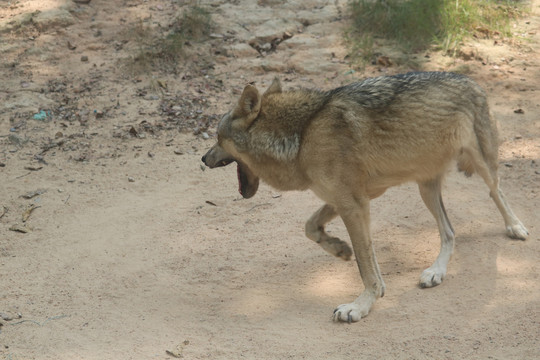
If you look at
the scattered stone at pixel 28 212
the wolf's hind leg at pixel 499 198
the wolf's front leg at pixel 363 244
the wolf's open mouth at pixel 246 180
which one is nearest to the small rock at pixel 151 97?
the scattered stone at pixel 28 212

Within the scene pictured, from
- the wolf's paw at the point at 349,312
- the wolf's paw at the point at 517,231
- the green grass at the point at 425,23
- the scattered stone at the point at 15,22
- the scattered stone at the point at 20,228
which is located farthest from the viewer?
the scattered stone at the point at 15,22

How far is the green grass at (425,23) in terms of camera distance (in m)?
10.2

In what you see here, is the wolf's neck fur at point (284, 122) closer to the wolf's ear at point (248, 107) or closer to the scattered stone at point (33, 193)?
the wolf's ear at point (248, 107)

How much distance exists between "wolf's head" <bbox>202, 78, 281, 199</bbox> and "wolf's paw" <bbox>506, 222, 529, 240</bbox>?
99.1 inches

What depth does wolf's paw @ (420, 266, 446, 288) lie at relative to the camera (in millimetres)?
5500

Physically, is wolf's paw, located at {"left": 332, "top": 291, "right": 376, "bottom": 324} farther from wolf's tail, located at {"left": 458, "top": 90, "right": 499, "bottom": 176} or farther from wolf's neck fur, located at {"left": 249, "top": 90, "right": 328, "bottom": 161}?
wolf's tail, located at {"left": 458, "top": 90, "right": 499, "bottom": 176}

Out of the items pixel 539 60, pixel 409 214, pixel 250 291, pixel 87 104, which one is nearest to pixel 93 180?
pixel 87 104

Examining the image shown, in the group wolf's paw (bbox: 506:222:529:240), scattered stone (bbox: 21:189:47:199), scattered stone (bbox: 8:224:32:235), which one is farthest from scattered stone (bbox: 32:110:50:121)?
wolf's paw (bbox: 506:222:529:240)

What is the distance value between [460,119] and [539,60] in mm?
5195

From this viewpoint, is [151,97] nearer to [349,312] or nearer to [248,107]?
[248,107]

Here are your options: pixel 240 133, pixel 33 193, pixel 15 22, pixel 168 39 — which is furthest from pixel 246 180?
pixel 15 22

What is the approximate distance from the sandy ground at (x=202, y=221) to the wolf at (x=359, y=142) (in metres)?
0.45

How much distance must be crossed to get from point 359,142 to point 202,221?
2365 millimetres

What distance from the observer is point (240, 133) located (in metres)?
5.57
